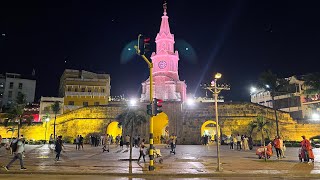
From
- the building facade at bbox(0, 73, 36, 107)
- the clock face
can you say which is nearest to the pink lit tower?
the clock face

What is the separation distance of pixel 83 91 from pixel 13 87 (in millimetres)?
19691

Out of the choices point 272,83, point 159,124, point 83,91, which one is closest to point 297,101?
point 272,83

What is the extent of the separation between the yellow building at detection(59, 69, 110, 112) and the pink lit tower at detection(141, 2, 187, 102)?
14.5 m

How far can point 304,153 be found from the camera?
58.7 ft

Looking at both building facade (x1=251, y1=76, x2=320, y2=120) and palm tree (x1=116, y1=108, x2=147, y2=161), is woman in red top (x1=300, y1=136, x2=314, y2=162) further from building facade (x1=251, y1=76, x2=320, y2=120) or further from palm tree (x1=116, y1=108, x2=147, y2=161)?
building facade (x1=251, y1=76, x2=320, y2=120)

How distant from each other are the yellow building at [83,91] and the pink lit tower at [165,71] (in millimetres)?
14456

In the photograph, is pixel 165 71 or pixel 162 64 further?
pixel 162 64

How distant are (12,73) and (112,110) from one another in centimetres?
4072

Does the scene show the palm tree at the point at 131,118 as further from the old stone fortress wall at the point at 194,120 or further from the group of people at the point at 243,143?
the old stone fortress wall at the point at 194,120

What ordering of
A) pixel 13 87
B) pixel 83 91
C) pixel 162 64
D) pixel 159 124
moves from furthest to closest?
pixel 13 87 < pixel 83 91 < pixel 162 64 < pixel 159 124

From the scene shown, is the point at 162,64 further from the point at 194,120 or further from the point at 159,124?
the point at 194,120

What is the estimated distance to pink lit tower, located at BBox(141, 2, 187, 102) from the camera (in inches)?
2259

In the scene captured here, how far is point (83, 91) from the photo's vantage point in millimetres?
68875

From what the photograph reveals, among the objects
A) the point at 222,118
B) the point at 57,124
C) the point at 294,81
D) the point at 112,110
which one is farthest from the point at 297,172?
the point at 294,81
